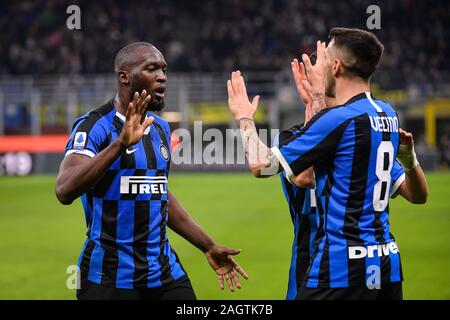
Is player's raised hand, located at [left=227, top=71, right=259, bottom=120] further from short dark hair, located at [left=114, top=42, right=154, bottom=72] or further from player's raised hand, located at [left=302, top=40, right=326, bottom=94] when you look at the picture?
short dark hair, located at [left=114, top=42, right=154, bottom=72]

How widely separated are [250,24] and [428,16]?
742 cm

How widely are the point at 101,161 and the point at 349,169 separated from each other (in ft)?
4.25

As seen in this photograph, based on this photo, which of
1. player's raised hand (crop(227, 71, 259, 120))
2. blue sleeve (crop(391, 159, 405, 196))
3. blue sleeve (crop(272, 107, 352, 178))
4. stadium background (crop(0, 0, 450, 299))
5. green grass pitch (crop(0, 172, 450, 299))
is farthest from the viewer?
stadium background (crop(0, 0, 450, 299))

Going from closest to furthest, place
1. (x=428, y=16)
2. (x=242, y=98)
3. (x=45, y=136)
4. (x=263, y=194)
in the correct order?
1. (x=242, y=98)
2. (x=263, y=194)
3. (x=45, y=136)
4. (x=428, y=16)

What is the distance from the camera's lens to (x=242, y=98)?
163 inches

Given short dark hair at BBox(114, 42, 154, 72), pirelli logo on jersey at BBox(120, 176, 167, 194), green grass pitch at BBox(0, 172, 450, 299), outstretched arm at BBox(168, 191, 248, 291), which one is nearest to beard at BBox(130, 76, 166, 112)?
short dark hair at BBox(114, 42, 154, 72)

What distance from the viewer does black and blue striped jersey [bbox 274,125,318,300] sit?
4.27m

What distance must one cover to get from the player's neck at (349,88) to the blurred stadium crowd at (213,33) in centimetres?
2431

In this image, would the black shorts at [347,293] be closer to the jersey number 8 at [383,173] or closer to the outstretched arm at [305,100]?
the jersey number 8 at [383,173]

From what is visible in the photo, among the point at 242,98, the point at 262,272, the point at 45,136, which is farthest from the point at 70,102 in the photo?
the point at 242,98

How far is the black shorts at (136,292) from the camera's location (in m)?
4.39

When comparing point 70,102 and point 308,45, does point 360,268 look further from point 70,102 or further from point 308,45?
point 308,45

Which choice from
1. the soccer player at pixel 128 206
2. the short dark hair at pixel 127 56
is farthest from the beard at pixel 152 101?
the short dark hair at pixel 127 56

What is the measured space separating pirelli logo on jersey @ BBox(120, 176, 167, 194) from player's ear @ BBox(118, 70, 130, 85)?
0.62 metres
